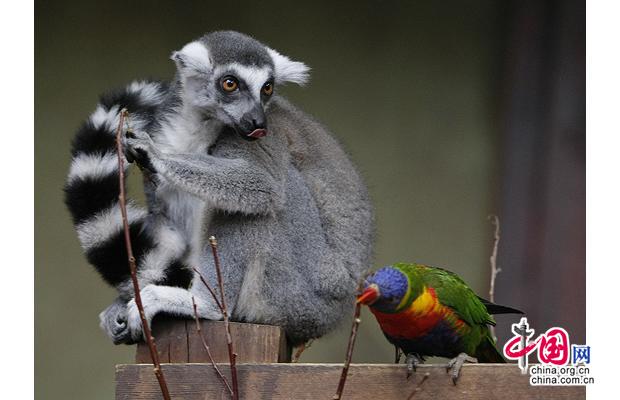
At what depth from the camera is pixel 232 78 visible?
152 inches

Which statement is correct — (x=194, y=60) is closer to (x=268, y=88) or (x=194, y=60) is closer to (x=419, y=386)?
(x=268, y=88)

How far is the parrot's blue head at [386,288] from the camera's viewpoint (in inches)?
107

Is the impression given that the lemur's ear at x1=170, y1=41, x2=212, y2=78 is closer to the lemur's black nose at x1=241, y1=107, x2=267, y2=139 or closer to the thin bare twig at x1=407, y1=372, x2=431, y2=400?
the lemur's black nose at x1=241, y1=107, x2=267, y2=139

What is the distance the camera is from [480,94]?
5984 mm

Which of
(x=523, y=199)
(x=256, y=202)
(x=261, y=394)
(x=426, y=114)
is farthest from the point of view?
(x=426, y=114)

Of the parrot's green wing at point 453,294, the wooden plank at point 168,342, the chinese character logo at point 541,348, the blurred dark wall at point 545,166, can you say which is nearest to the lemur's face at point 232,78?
the wooden plank at point 168,342

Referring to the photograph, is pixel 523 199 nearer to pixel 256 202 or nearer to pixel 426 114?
pixel 426 114

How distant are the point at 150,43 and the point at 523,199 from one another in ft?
8.03

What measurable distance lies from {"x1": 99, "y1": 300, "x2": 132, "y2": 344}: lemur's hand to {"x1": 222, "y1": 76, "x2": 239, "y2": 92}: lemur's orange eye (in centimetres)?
97

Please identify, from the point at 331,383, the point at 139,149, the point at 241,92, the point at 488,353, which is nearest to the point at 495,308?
the point at 488,353

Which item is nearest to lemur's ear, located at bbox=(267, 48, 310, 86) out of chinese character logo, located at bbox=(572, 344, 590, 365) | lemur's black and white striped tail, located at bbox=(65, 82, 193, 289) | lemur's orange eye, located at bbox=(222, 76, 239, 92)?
lemur's orange eye, located at bbox=(222, 76, 239, 92)

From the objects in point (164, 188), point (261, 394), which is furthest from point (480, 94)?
point (261, 394)

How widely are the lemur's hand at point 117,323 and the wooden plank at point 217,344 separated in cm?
19
